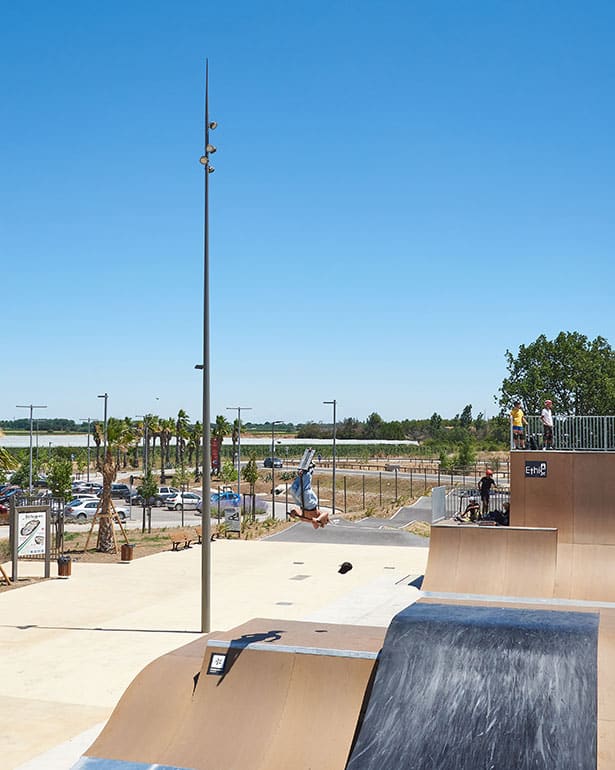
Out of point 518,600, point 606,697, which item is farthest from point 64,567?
point 606,697

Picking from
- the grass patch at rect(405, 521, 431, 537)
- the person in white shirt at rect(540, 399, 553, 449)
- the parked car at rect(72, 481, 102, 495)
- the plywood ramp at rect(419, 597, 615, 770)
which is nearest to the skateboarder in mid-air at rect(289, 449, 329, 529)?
the plywood ramp at rect(419, 597, 615, 770)

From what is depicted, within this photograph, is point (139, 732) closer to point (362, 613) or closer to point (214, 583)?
point (362, 613)

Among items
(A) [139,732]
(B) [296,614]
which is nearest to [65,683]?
(A) [139,732]

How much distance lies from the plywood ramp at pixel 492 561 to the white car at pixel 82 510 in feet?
94.7

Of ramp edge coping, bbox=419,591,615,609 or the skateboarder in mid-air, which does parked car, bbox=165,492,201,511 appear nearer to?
ramp edge coping, bbox=419,591,615,609

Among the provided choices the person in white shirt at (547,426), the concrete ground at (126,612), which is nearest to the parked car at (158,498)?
the concrete ground at (126,612)

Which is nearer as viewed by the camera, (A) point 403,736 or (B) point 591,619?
(A) point 403,736

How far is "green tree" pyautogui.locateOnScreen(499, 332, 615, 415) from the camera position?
1875 inches

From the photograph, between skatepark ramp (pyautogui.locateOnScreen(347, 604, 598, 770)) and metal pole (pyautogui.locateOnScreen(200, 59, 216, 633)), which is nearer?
skatepark ramp (pyautogui.locateOnScreen(347, 604, 598, 770))

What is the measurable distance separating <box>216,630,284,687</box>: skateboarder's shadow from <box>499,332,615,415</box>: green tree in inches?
1495

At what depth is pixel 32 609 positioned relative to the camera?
21594 millimetres

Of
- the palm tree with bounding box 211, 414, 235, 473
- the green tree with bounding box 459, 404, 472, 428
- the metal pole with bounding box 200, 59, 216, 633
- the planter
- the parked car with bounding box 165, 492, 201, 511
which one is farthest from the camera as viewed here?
the green tree with bounding box 459, 404, 472, 428

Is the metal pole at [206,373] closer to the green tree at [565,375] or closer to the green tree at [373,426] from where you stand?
the green tree at [565,375]

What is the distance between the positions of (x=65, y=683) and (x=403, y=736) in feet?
27.0
